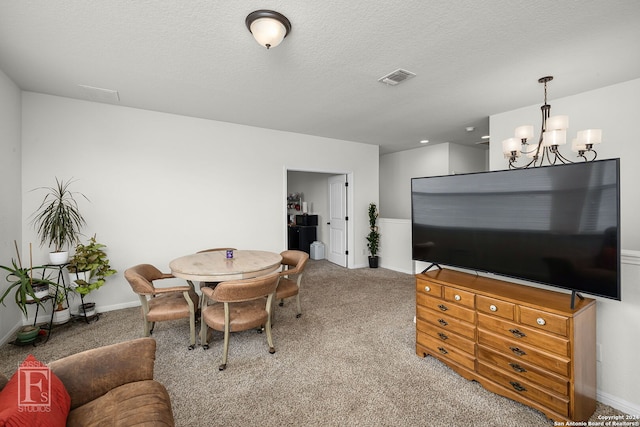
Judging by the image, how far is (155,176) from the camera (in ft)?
13.2

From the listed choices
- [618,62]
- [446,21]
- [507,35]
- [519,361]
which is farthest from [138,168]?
[618,62]

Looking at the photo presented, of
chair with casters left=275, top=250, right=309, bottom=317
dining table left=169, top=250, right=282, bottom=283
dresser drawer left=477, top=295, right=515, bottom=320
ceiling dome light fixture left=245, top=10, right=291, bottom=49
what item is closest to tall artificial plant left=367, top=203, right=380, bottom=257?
chair with casters left=275, top=250, right=309, bottom=317

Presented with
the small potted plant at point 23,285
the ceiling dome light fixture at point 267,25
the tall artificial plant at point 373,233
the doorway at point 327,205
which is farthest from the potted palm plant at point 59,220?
the tall artificial plant at point 373,233

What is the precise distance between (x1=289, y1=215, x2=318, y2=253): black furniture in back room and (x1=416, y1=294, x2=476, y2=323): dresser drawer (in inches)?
201

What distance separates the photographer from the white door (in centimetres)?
625

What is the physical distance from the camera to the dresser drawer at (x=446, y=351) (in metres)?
2.21

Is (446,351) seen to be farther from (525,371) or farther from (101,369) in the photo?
(101,369)

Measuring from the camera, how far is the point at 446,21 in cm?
204

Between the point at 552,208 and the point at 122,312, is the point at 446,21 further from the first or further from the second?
the point at 122,312

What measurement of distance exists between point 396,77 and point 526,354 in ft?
8.78

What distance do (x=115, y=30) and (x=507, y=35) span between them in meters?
3.06

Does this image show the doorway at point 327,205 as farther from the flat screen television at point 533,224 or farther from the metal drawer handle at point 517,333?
the metal drawer handle at point 517,333

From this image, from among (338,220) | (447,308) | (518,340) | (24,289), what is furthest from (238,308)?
(338,220)

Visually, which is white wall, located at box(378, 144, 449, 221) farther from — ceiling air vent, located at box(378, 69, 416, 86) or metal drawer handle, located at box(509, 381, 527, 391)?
metal drawer handle, located at box(509, 381, 527, 391)
